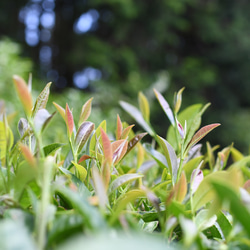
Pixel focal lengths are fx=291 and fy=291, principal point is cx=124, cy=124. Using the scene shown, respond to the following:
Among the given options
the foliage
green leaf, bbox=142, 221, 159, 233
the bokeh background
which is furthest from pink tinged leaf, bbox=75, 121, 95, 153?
the bokeh background

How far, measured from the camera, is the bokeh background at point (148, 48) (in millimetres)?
6133

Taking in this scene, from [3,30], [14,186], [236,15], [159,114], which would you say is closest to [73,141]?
[14,186]

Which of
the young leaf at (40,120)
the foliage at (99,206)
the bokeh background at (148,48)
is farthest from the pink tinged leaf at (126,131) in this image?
the bokeh background at (148,48)

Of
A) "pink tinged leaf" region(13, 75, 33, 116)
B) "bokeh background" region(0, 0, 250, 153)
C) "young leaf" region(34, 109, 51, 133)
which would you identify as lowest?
"bokeh background" region(0, 0, 250, 153)

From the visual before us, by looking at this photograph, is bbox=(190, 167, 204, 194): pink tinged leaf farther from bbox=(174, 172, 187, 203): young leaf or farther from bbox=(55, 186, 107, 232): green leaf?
bbox=(55, 186, 107, 232): green leaf

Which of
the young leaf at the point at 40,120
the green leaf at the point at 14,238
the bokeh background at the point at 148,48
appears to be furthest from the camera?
the bokeh background at the point at 148,48

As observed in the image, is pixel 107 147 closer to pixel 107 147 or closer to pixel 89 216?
pixel 107 147

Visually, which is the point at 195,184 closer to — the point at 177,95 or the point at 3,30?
the point at 177,95

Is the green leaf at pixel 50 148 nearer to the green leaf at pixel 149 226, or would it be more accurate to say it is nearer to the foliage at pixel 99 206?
the foliage at pixel 99 206

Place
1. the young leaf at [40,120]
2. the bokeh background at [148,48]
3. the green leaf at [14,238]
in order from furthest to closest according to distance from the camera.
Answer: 1. the bokeh background at [148,48]
2. the young leaf at [40,120]
3. the green leaf at [14,238]

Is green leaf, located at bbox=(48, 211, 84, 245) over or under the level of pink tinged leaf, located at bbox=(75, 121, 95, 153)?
under

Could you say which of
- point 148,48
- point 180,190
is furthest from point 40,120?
point 148,48

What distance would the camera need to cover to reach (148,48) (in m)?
7.39

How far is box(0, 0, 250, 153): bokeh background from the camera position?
6133 millimetres
